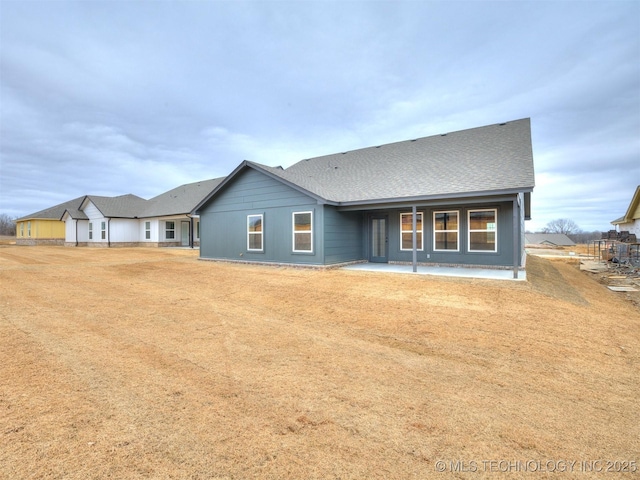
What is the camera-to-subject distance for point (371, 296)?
24.9ft

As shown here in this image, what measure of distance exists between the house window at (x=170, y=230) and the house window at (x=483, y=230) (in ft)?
81.9

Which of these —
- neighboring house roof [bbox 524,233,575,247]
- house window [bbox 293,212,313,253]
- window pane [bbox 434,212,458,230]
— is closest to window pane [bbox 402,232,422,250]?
window pane [bbox 434,212,458,230]

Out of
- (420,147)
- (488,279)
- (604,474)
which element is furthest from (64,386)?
(420,147)

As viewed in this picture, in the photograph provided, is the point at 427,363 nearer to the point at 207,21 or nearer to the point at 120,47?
the point at 207,21

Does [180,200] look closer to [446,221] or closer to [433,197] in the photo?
[446,221]

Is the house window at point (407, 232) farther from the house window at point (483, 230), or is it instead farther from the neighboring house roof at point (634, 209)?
the neighboring house roof at point (634, 209)

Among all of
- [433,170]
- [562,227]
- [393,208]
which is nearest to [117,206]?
[393,208]

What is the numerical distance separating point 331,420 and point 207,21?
19502 millimetres

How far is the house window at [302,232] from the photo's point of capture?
41.0 ft

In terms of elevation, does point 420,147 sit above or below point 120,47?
below

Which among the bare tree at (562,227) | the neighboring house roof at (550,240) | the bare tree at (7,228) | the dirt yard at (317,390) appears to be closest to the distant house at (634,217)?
the dirt yard at (317,390)

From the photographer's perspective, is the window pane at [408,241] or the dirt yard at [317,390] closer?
the dirt yard at [317,390]

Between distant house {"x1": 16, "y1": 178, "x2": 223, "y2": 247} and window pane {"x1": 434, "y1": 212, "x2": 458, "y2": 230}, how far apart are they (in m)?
19.7

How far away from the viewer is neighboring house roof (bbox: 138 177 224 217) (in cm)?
2531
